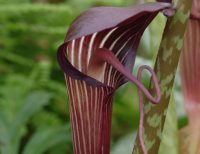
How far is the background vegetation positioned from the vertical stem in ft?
1.76

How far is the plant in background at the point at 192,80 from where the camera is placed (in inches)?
28.5

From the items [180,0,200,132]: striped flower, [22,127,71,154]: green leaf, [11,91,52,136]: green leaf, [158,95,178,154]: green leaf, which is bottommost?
[22,127,71,154]: green leaf

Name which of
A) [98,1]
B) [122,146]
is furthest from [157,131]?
[98,1]

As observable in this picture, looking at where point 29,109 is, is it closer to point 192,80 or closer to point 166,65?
point 192,80

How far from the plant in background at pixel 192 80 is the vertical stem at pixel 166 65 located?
0.10 meters

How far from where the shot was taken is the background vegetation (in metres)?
1.22

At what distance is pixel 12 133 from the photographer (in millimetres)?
Answer: 1115

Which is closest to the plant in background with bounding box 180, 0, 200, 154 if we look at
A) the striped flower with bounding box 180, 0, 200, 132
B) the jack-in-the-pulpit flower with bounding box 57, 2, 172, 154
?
the striped flower with bounding box 180, 0, 200, 132

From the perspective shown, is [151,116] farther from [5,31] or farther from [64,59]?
[5,31]

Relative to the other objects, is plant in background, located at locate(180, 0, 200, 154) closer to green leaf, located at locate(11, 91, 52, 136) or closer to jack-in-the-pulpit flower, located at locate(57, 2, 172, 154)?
jack-in-the-pulpit flower, located at locate(57, 2, 172, 154)

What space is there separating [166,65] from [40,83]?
1.04 meters

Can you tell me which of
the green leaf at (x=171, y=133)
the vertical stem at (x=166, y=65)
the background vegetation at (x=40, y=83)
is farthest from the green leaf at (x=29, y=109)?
the vertical stem at (x=166, y=65)

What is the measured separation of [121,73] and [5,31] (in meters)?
1.20

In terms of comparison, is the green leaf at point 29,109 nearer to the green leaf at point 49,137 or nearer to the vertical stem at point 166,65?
the green leaf at point 49,137
